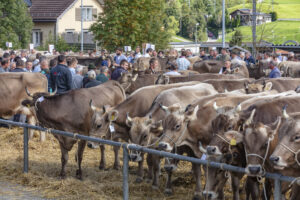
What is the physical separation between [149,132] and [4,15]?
4300cm

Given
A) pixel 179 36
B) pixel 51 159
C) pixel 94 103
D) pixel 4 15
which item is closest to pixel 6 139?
pixel 51 159

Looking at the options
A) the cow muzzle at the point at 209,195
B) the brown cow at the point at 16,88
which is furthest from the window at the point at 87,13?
the cow muzzle at the point at 209,195

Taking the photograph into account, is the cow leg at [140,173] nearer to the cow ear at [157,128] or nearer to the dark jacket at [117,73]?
the cow ear at [157,128]

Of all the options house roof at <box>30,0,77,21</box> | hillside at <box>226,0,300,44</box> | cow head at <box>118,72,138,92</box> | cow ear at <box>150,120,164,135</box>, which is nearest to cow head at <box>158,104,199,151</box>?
cow ear at <box>150,120,164,135</box>

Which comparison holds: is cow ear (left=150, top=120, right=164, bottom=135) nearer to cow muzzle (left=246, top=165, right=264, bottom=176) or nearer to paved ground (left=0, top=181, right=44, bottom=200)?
paved ground (left=0, top=181, right=44, bottom=200)

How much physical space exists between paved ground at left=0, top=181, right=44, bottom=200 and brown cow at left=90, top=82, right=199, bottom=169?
1.47 metres

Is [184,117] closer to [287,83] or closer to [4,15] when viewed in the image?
[287,83]

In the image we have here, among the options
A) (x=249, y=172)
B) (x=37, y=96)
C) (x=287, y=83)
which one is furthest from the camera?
(x=287, y=83)

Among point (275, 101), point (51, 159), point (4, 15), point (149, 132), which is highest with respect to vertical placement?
point (4, 15)

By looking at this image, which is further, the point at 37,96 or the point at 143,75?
the point at 143,75

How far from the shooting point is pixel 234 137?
7.65 meters

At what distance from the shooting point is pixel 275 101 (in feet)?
30.0

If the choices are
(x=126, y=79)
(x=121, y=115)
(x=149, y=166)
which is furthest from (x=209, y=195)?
(x=126, y=79)

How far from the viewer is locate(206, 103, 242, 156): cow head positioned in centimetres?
794
